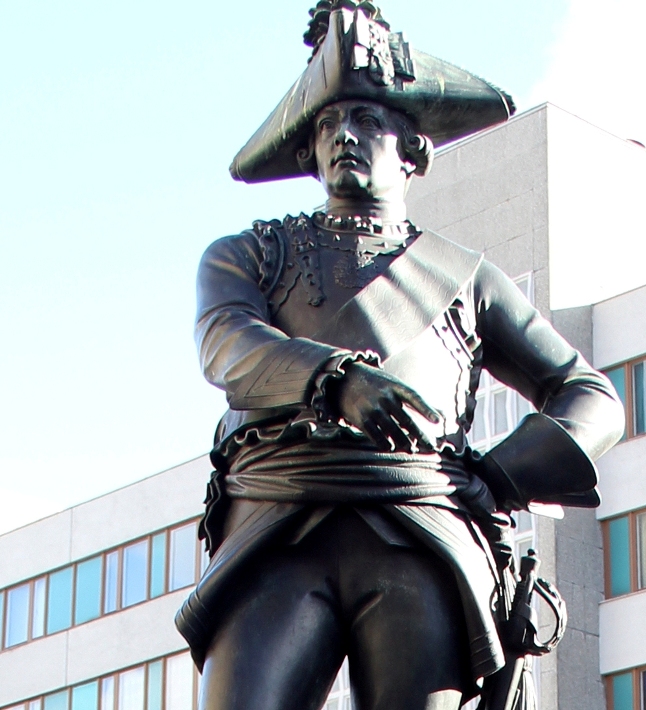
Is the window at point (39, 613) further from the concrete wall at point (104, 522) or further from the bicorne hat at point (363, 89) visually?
the bicorne hat at point (363, 89)

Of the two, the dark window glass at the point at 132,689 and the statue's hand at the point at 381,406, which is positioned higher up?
the dark window glass at the point at 132,689

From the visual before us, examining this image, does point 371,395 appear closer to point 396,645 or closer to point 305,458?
point 305,458

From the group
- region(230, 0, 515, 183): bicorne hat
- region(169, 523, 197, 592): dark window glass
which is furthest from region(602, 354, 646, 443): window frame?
region(230, 0, 515, 183): bicorne hat

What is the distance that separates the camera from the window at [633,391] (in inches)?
1481

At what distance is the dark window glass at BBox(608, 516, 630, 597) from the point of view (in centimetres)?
3747

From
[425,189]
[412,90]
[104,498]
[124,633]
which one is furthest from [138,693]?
[412,90]

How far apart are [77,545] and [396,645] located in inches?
1601

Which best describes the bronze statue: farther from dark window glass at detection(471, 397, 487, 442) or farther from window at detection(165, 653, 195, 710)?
window at detection(165, 653, 195, 710)

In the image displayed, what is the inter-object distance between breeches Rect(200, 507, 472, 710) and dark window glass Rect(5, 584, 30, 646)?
41.9 meters

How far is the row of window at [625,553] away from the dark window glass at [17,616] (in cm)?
1513

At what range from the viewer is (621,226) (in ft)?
140

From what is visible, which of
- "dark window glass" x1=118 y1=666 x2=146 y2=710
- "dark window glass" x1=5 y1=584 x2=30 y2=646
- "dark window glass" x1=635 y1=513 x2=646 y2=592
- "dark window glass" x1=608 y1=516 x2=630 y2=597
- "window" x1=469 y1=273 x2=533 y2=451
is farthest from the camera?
"dark window glass" x1=5 y1=584 x2=30 y2=646

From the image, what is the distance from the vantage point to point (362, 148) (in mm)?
6129

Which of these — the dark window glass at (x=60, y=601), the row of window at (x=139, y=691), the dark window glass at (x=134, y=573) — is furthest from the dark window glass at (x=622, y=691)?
the dark window glass at (x=60, y=601)
